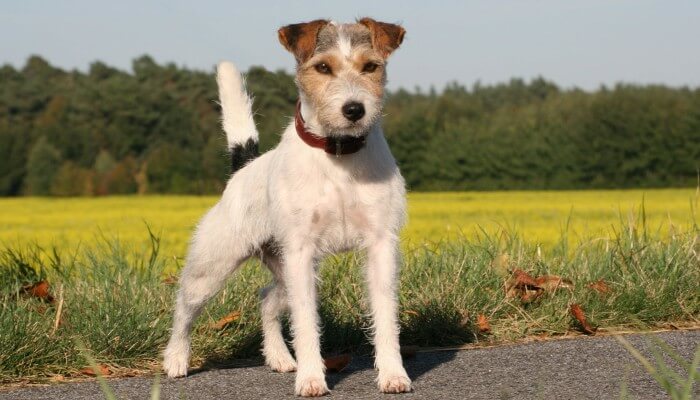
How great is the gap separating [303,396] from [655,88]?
1686 inches

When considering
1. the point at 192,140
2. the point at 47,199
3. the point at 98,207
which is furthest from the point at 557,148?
the point at 47,199

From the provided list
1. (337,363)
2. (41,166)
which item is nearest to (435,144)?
(41,166)

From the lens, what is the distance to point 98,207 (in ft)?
111

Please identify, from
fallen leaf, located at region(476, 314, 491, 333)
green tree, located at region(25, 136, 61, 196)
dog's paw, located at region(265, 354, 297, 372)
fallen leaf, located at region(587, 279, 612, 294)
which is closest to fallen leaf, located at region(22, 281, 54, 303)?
dog's paw, located at region(265, 354, 297, 372)

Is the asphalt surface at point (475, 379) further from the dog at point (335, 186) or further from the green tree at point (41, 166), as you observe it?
the green tree at point (41, 166)

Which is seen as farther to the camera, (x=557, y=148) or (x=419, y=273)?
(x=557, y=148)

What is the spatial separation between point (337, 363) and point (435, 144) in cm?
3810

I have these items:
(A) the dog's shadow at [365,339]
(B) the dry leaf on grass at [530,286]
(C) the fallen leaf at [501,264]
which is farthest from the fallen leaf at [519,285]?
(A) the dog's shadow at [365,339]

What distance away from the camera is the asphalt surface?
4.22m

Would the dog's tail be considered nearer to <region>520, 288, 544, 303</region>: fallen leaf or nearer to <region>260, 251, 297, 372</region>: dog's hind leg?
<region>260, 251, 297, 372</region>: dog's hind leg

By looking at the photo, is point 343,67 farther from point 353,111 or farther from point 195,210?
point 195,210

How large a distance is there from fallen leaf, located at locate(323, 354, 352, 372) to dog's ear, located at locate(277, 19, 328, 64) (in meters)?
1.65

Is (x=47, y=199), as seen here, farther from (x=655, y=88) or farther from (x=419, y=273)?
(x=419, y=273)

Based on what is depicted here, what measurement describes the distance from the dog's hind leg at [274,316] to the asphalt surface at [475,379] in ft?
0.33
